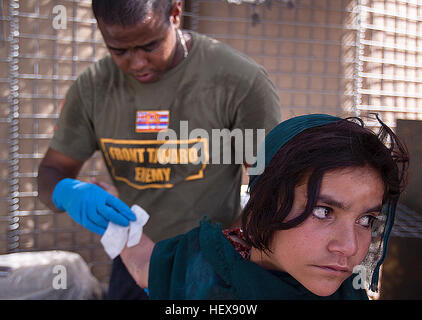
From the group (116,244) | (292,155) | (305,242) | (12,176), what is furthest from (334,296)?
(12,176)

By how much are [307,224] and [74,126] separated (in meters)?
0.90

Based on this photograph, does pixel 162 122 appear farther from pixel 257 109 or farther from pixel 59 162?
pixel 59 162

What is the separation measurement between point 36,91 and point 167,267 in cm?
174

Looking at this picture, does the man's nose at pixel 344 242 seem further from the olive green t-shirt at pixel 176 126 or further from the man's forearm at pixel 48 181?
the man's forearm at pixel 48 181

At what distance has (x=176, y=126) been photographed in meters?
1.18

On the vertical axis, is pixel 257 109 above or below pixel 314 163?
above

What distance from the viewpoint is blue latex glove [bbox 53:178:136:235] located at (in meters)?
0.99

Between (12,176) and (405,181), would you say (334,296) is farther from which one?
(12,176)

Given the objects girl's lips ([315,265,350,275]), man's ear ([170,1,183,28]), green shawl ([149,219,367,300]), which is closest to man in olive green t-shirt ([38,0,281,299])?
man's ear ([170,1,183,28])

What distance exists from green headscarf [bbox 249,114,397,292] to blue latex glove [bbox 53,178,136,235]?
38cm

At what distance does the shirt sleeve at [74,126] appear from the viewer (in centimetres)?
128

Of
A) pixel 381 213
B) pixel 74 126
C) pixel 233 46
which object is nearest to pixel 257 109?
pixel 381 213

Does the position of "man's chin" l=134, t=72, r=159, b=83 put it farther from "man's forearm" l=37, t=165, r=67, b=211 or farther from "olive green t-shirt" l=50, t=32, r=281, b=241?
"man's forearm" l=37, t=165, r=67, b=211

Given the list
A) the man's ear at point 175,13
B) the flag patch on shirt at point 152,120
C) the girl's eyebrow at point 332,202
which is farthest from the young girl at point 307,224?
the man's ear at point 175,13
